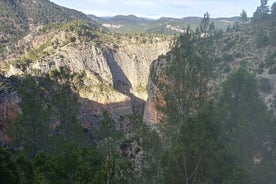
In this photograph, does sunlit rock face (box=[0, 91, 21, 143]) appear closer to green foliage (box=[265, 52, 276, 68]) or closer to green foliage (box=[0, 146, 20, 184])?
green foliage (box=[0, 146, 20, 184])

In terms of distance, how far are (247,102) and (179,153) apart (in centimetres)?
1595

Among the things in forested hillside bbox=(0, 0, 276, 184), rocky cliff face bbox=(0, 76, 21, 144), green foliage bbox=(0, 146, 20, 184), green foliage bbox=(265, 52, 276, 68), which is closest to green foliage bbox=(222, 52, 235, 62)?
forested hillside bbox=(0, 0, 276, 184)

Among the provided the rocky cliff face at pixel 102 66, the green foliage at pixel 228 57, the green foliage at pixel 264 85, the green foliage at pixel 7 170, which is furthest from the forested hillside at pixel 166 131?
the rocky cliff face at pixel 102 66

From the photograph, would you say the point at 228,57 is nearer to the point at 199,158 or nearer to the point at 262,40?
the point at 262,40

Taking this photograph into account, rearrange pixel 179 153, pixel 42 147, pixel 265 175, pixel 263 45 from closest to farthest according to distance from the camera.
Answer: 1. pixel 179 153
2. pixel 265 175
3. pixel 42 147
4. pixel 263 45

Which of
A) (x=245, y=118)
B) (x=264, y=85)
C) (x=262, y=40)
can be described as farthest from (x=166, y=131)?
(x=262, y=40)

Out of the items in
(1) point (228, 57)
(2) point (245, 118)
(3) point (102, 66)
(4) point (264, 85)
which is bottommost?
(3) point (102, 66)

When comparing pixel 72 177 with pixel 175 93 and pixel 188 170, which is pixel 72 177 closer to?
pixel 188 170

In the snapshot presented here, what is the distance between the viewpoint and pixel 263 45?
285ft

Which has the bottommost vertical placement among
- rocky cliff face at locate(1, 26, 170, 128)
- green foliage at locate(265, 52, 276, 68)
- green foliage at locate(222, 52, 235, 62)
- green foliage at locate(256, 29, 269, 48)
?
rocky cliff face at locate(1, 26, 170, 128)

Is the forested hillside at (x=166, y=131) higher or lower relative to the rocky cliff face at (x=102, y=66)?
higher

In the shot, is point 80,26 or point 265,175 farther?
point 80,26

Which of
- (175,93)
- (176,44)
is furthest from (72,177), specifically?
(176,44)

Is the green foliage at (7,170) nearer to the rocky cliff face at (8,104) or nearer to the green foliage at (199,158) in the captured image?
the green foliage at (199,158)
